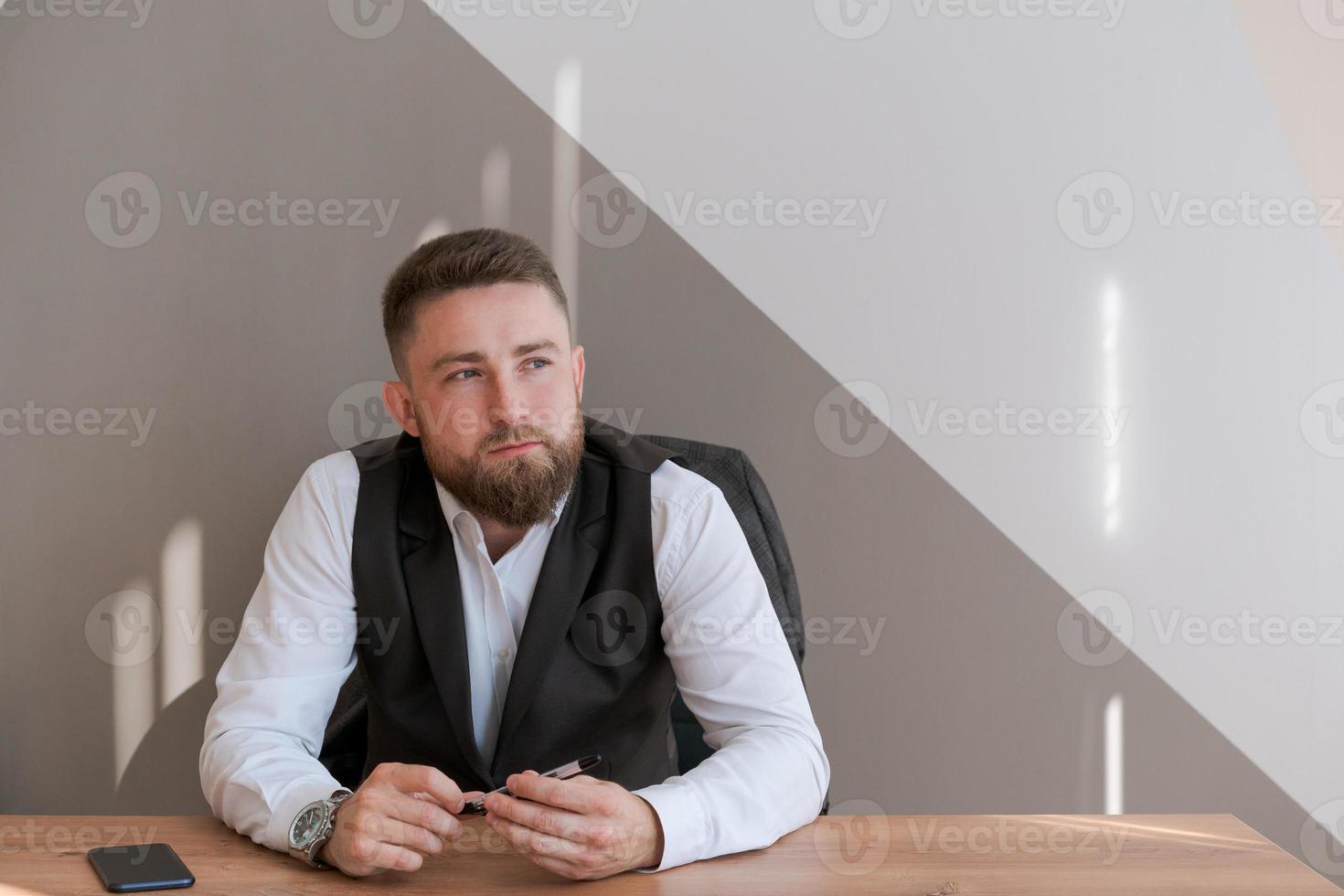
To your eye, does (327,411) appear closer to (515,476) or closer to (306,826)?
(515,476)

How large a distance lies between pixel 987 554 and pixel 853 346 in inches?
22.1

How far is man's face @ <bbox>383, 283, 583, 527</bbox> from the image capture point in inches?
66.4

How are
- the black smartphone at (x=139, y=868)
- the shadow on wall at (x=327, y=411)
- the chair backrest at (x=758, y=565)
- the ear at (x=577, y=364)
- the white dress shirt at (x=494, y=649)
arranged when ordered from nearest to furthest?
1. the black smartphone at (x=139, y=868)
2. the white dress shirt at (x=494, y=649)
3. the ear at (x=577, y=364)
4. the chair backrest at (x=758, y=565)
5. the shadow on wall at (x=327, y=411)

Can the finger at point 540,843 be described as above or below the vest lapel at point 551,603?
below

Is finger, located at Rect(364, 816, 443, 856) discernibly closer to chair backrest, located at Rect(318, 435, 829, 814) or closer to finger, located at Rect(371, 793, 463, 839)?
finger, located at Rect(371, 793, 463, 839)

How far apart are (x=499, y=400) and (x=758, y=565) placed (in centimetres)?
61

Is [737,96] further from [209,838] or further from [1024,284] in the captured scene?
[209,838]

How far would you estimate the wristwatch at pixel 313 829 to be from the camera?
4.14ft

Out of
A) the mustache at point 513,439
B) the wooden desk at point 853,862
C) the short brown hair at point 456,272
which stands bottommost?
the wooden desk at point 853,862

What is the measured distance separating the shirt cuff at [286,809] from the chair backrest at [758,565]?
636 millimetres

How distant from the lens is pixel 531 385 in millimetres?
1712

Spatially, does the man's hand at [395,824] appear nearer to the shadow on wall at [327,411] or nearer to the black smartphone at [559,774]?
the black smartphone at [559,774]

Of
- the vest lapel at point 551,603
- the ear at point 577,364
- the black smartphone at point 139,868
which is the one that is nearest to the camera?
the black smartphone at point 139,868

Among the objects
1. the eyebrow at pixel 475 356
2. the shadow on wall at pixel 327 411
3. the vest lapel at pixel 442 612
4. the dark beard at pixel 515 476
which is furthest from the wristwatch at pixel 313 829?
the shadow on wall at pixel 327 411
